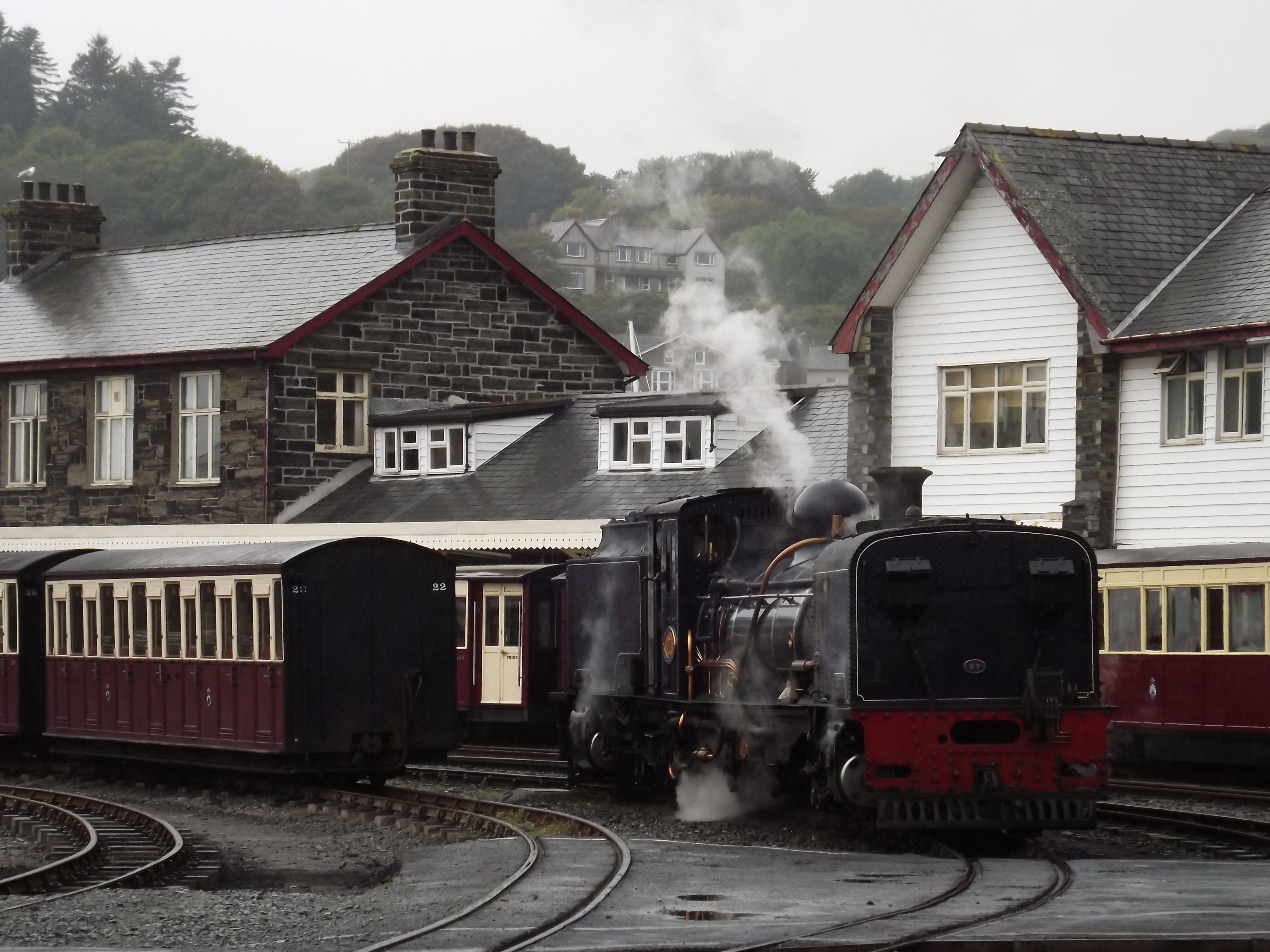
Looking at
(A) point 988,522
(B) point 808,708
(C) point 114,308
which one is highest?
(C) point 114,308

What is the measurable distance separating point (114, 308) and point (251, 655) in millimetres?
18380

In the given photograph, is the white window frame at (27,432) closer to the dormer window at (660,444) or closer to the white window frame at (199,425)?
the white window frame at (199,425)

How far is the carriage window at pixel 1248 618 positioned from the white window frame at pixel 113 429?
20.2 meters

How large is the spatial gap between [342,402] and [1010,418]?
496 inches

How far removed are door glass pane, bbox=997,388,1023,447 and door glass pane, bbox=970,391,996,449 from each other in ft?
0.33

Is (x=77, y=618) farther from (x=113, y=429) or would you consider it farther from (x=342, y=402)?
(x=113, y=429)

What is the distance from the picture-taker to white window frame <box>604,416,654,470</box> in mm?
29156

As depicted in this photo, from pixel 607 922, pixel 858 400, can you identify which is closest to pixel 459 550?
pixel 858 400

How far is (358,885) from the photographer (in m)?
14.1

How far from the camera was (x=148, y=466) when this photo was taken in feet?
113

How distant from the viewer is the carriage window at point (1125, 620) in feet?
68.5

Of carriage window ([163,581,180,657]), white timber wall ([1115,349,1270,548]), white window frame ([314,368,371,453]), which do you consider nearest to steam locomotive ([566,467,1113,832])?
carriage window ([163,581,180,657])

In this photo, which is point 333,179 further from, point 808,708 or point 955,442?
point 808,708

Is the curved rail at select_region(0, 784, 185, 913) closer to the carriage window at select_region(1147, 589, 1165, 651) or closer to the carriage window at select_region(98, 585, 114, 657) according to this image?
the carriage window at select_region(98, 585, 114, 657)
